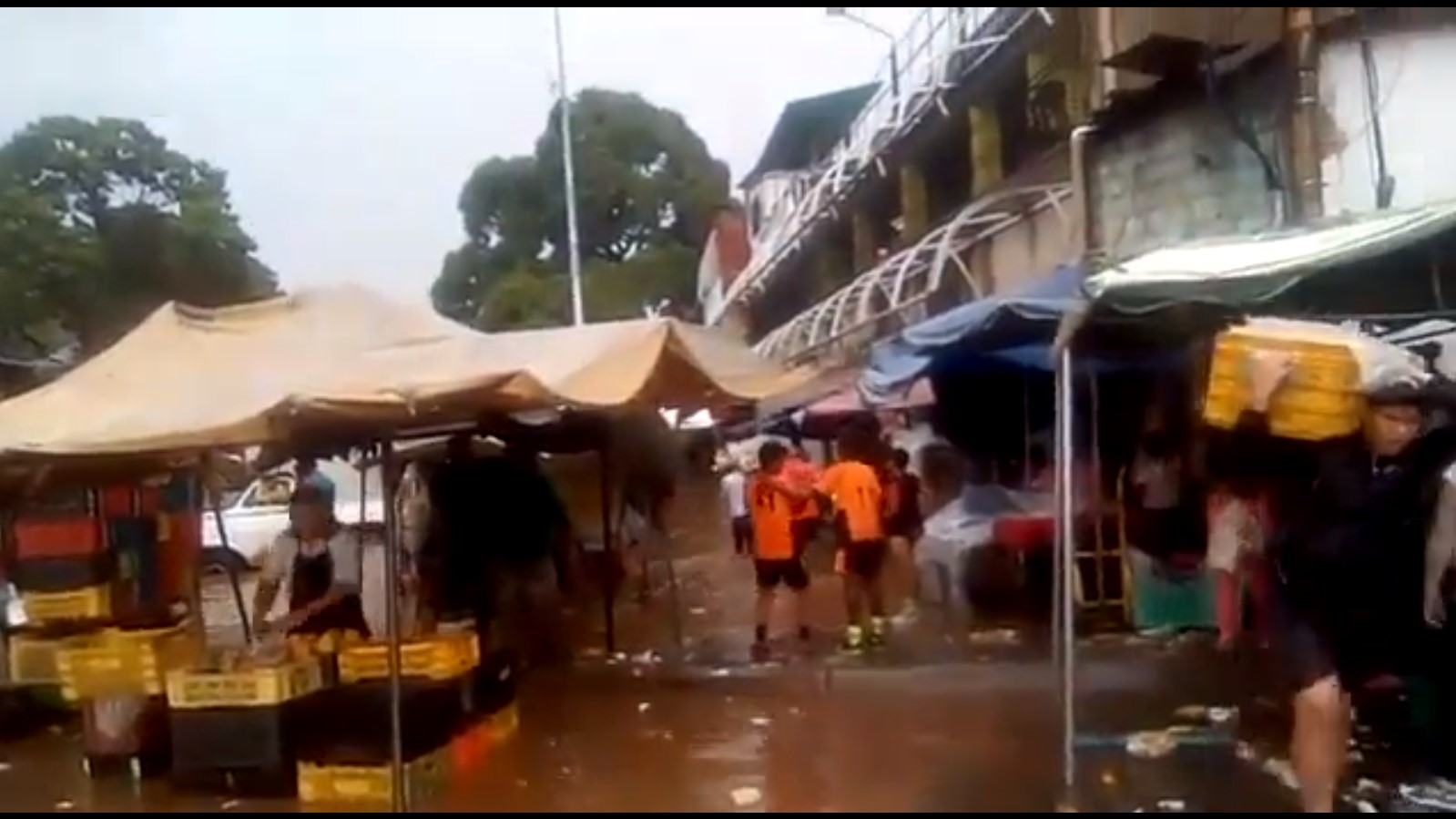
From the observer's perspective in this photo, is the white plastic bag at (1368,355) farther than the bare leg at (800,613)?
No

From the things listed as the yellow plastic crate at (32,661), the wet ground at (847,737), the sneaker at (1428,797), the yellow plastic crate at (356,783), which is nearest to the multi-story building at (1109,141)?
the wet ground at (847,737)

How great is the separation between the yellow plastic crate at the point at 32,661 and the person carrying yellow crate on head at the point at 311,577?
1.78 metres

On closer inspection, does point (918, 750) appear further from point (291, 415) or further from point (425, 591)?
point (425, 591)

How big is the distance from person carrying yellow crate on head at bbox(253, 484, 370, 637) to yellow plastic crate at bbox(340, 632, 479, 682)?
0.94 meters

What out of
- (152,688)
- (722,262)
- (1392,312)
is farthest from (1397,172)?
(722,262)

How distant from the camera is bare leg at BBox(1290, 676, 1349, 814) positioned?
6.12m

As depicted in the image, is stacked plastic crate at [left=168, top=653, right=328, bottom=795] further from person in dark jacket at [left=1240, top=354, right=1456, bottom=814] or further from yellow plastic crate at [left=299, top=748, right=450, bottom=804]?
person in dark jacket at [left=1240, top=354, right=1456, bottom=814]

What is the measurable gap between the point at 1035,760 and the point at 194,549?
6.89m

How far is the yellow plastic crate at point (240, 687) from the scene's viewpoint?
319 inches

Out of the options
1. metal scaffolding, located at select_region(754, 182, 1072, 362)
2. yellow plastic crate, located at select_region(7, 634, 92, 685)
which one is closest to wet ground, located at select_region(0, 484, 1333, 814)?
yellow plastic crate, located at select_region(7, 634, 92, 685)

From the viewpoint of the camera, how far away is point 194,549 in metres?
12.3

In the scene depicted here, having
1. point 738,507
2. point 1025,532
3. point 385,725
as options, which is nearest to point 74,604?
point 385,725

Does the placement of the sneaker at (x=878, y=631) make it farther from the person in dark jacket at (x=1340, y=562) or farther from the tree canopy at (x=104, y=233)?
the tree canopy at (x=104, y=233)

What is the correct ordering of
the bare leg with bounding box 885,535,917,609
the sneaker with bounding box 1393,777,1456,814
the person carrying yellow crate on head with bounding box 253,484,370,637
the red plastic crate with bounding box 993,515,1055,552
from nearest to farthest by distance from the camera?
the sneaker with bounding box 1393,777,1456,814, the person carrying yellow crate on head with bounding box 253,484,370,637, the red plastic crate with bounding box 993,515,1055,552, the bare leg with bounding box 885,535,917,609
